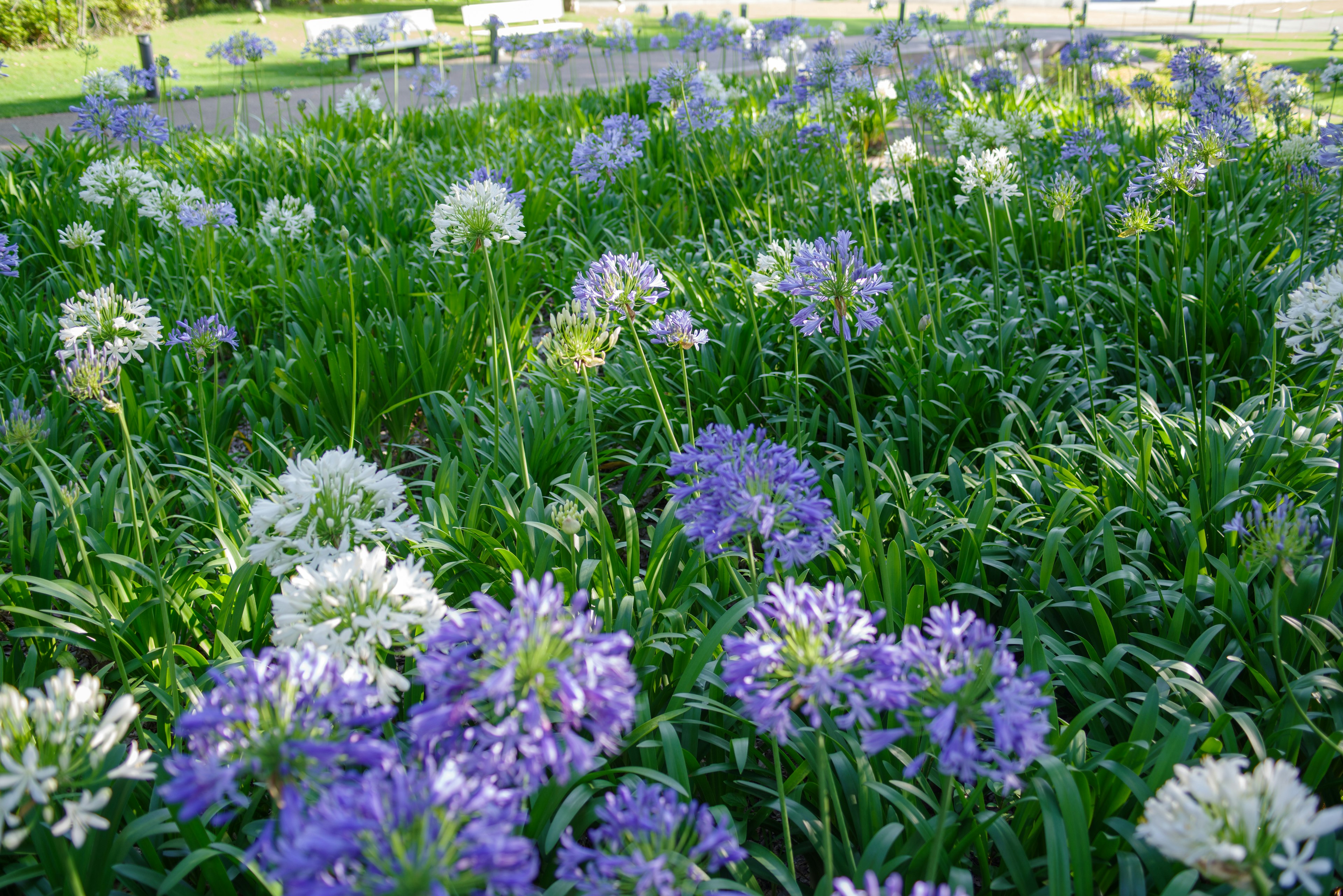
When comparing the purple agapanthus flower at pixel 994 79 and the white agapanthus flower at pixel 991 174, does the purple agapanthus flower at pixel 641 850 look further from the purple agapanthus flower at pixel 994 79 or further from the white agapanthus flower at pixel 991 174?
the purple agapanthus flower at pixel 994 79

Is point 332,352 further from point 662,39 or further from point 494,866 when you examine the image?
point 662,39

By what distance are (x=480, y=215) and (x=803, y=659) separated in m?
1.77

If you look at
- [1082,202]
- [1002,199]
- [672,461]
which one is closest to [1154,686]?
[672,461]

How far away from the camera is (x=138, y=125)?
4.96 metres

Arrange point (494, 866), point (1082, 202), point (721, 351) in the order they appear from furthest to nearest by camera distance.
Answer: point (1082, 202) → point (721, 351) → point (494, 866)

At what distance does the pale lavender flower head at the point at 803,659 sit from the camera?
3.40 feet

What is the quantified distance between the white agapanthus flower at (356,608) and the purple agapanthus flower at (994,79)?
618 cm

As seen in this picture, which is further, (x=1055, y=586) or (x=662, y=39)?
A: (x=662, y=39)

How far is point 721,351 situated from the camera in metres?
3.97

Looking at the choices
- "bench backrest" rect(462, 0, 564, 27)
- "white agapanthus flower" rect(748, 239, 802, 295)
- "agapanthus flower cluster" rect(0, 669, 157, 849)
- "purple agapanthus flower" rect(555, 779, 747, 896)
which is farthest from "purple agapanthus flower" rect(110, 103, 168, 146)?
"bench backrest" rect(462, 0, 564, 27)

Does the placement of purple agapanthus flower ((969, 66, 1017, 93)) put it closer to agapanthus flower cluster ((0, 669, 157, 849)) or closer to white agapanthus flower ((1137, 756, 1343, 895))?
white agapanthus flower ((1137, 756, 1343, 895))

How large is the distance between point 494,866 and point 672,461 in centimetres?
83

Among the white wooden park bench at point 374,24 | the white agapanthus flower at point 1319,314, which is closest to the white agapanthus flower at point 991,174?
the white agapanthus flower at point 1319,314

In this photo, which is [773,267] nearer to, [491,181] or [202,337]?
[491,181]
